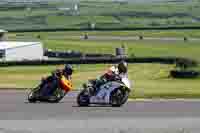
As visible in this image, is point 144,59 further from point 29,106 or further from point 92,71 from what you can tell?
point 29,106

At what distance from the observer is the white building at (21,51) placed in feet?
226

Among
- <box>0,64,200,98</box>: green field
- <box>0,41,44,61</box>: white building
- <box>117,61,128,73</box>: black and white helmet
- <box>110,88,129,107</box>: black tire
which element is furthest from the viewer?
<box>0,41,44,61</box>: white building

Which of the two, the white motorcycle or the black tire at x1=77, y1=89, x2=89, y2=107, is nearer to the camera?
the white motorcycle

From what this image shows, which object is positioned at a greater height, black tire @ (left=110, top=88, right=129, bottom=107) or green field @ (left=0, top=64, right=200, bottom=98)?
black tire @ (left=110, top=88, right=129, bottom=107)

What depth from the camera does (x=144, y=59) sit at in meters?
50.1

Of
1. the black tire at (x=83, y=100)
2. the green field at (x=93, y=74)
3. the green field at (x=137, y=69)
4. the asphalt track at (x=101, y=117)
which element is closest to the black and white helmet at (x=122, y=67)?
the asphalt track at (x=101, y=117)

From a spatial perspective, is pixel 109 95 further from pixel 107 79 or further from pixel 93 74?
pixel 93 74

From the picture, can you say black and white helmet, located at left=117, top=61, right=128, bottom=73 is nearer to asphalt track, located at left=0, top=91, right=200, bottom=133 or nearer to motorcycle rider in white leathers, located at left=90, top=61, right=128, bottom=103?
motorcycle rider in white leathers, located at left=90, top=61, right=128, bottom=103

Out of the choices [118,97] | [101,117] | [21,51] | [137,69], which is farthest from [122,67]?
[21,51]

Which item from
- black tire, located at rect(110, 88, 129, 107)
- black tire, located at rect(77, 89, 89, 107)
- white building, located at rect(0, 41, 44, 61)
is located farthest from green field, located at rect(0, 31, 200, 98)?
white building, located at rect(0, 41, 44, 61)

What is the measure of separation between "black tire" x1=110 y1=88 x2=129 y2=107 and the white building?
4685cm

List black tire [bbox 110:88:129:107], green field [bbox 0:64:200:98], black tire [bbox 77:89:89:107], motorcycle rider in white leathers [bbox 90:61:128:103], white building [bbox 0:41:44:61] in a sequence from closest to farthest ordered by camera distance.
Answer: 1. motorcycle rider in white leathers [bbox 90:61:128:103]
2. black tire [bbox 110:88:129:107]
3. black tire [bbox 77:89:89:107]
4. green field [bbox 0:64:200:98]
5. white building [bbox 0:41:44:61]

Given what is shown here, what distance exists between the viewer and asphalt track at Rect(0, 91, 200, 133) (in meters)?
15.5

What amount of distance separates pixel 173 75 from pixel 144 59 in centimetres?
1148
